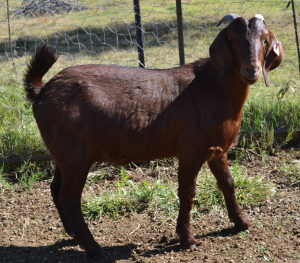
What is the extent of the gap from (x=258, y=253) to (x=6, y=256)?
6.67 feet

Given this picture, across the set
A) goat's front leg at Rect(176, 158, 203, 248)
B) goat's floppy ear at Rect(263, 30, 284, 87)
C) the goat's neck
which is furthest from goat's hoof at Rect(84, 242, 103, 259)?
goat's floppy ear at Rect(263, 30, 284, 87)

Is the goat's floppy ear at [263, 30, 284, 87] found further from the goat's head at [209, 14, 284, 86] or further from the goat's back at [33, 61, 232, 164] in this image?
the goat's back at [33, 61, 232, 164]

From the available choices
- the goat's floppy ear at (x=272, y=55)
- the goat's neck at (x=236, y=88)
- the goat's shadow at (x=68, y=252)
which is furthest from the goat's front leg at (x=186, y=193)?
the goat's floppy ear at (x=272, y=55)

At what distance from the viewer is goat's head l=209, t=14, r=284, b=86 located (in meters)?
2.97

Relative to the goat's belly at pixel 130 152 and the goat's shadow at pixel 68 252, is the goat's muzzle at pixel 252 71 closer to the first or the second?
the goat's belly at pixel 130 152

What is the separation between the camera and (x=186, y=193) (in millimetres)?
3367

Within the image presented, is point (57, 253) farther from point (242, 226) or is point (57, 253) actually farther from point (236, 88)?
point (236, 88)

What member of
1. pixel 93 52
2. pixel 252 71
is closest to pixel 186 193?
pixel 252 71

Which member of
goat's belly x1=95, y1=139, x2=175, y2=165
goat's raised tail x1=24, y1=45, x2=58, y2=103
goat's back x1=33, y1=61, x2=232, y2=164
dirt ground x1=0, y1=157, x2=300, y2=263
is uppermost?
goat's raised tail x1=24, y1=45, x2=58, y2=103

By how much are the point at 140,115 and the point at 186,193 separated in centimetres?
72

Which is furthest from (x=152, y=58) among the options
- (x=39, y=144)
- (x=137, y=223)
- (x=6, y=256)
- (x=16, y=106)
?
(x=6, y=256)

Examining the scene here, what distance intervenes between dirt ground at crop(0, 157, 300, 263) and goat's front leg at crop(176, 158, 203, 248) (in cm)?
10

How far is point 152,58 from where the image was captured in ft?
25.5

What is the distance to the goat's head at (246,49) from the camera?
2973mm
